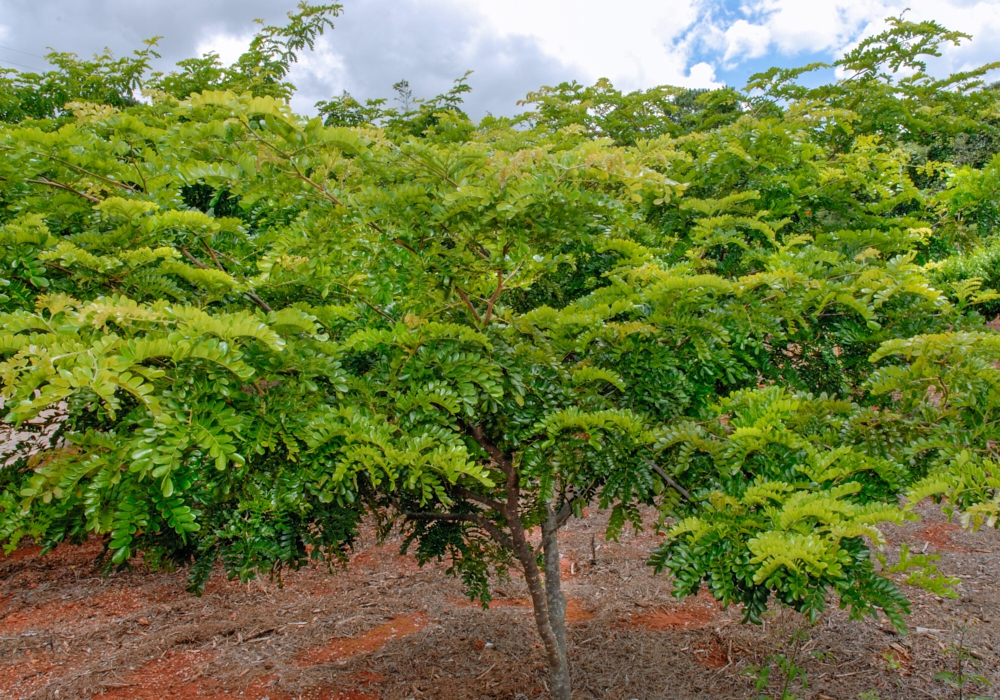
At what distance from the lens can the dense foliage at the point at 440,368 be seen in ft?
5.65

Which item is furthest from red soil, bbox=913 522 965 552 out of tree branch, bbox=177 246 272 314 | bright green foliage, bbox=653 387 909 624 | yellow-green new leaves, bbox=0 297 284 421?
yellow-green new leaves, bbox=0 297 284 421

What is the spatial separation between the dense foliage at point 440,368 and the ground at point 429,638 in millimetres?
982

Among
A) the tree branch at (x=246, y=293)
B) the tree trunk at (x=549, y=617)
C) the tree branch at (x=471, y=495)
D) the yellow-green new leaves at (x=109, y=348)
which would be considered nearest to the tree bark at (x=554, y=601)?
the tree trunk at (x=549, y=617)

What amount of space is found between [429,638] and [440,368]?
2.76 m

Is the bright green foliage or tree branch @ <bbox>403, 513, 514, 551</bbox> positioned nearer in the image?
the bright green foliage

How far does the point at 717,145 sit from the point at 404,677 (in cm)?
383

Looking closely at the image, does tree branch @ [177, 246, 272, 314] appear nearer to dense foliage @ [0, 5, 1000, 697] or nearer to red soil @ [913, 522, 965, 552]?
dense foliage @ [0, 5, 1000, 697]

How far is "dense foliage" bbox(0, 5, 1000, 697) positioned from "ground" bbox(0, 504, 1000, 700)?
3.22 feet

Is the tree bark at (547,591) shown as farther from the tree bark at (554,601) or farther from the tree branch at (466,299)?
the tree branch at (466,299)

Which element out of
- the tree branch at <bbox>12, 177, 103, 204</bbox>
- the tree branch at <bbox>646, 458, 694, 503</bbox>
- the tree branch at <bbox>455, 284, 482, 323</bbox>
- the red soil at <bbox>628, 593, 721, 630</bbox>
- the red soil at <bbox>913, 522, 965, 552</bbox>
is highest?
the tree branch at <bbox>12, 177, 103, 204</bbox>

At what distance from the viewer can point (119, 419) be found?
6.84ft

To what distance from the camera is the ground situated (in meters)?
3.68

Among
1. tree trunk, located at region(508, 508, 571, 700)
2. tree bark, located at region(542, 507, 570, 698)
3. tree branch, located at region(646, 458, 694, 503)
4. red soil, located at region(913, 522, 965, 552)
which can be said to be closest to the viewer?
tree branch, located at region(646, 458, 694, 503)

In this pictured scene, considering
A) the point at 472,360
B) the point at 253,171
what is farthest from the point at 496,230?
the point at 253,171
